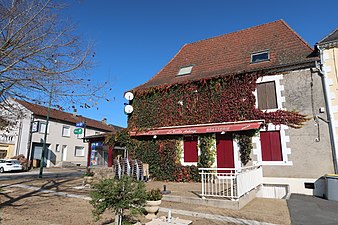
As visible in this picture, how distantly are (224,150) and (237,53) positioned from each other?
7.04 m

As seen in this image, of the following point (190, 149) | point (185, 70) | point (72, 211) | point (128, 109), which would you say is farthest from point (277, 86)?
point (72, 211)

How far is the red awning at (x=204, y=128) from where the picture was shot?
1213 cm

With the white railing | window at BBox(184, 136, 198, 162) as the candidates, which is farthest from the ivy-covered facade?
the white railing

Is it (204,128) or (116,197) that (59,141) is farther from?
(116,197)

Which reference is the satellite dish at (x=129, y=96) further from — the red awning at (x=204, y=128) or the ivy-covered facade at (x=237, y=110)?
the red awning at (x=204, y=128)

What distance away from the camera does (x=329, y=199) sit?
988cm

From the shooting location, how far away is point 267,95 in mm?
12898

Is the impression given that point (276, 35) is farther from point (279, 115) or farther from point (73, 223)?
point (73, 223)

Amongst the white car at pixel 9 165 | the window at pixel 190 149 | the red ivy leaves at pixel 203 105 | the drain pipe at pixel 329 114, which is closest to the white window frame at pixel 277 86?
the red ivy leaves at pixel 203 105

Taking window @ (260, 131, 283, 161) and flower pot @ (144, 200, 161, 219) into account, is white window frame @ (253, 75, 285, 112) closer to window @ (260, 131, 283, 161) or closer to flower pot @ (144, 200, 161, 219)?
window @ (260, 131, 283, 161)

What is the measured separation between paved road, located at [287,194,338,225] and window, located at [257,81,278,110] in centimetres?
485

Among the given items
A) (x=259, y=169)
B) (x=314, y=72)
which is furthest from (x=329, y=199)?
(x=314, y=72)

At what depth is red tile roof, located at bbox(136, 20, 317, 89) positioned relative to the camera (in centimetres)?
1330

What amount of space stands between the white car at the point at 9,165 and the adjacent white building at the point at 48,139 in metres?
3.09
